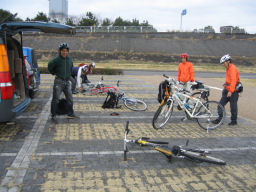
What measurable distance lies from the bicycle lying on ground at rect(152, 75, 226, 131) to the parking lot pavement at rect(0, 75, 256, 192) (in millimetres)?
239

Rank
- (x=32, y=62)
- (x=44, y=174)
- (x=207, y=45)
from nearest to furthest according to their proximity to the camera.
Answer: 1. (x=44, y=174)
2. (x=32, y=62)
3. (x=207, y=45)

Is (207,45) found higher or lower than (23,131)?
higher

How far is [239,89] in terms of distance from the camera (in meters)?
6.65

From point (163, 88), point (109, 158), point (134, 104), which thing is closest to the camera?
point (109, 158)

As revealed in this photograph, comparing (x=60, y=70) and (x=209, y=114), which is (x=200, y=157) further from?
(x=60, y=70)

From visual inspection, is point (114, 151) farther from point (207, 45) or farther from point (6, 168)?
point (207, 45)

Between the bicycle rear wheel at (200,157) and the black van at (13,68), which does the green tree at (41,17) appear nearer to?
the black van at (13,68)

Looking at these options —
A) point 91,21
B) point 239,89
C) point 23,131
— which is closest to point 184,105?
point 239,89

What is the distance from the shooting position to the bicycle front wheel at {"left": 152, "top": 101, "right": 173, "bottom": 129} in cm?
616

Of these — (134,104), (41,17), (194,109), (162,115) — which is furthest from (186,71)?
(41,17)

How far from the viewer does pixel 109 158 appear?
446cm

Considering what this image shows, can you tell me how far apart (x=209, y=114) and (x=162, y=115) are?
121 cm

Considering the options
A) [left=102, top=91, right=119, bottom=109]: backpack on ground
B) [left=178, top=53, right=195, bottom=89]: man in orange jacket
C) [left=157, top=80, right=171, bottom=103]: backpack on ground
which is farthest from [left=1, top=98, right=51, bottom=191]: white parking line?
[left=178, top=53, right=195, bottom=89]: man in orange jacket

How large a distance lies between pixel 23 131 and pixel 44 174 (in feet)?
7.53
